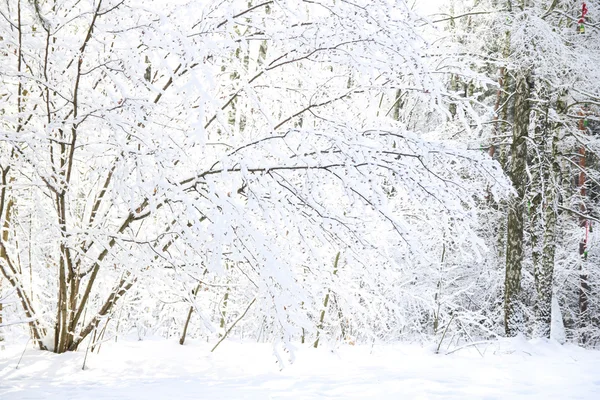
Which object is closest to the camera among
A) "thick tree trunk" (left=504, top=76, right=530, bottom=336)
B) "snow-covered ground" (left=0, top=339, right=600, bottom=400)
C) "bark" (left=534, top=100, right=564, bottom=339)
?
"snow-covered ground" (left=0, top=339, right=600, bottom=400)

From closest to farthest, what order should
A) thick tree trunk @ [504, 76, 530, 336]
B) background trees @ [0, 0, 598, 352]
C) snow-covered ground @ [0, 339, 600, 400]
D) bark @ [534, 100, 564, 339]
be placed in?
1. background trees @ [0, 0, 598, 352]
2. snow-covered ground @ [0, 339, 600, 400]
3. thick tree trunk @ [504, 76, 530, 336]
4. bark @ [534, 100, 564, 339]

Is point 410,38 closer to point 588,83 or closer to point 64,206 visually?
point 64,206

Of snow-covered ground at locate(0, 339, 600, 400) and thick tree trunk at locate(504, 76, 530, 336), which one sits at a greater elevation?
thick tree trunk at locate(504, 76, 530, 336)

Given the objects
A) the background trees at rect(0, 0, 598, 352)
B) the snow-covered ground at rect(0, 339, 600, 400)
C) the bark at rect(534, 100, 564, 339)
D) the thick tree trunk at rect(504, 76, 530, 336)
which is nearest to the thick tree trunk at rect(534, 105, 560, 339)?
the bark at rect(534, 100, 564, 339)

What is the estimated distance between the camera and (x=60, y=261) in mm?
3621

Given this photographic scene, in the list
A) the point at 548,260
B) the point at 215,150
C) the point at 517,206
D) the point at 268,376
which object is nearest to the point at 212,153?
the point at 215,150

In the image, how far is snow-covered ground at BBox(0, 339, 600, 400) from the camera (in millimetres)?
2816

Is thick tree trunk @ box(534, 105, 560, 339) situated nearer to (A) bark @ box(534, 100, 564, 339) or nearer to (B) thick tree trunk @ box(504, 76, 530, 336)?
(A) bark @ box(534, 100, 564, 339)

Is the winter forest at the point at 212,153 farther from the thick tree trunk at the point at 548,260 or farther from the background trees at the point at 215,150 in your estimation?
the thick tree trunk at the point at 548,260

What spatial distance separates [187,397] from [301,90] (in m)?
2.38

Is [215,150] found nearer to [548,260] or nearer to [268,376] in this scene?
[268,376]

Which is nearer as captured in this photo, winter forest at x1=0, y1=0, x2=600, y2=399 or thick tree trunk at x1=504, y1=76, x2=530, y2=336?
winter forest at x1=0, y1=0, x2=600, y2=399

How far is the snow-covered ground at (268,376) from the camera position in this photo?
282 centimetres

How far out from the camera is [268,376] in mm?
3592
